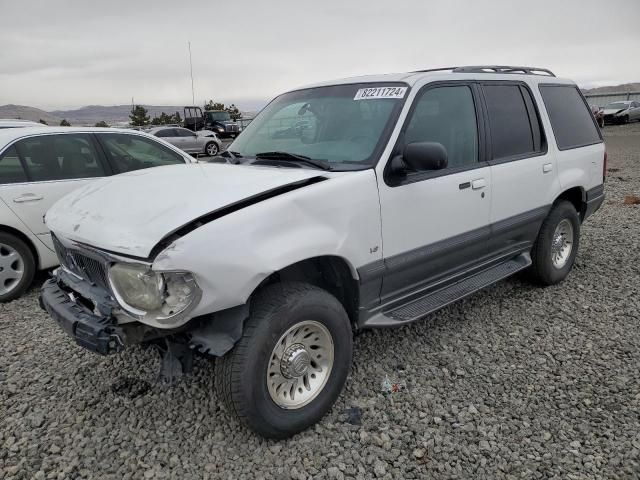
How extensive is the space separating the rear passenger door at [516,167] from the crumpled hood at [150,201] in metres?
1.72

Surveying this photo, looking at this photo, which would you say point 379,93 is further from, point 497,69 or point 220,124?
point 220,124

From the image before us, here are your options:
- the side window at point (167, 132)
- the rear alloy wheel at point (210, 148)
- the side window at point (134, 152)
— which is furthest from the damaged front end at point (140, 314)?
the rear alloy wheel at point (210, 148)

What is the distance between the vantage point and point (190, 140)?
21.5m

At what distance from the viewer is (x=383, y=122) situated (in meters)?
3.09

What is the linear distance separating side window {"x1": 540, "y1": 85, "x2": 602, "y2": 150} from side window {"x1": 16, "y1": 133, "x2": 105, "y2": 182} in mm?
4526

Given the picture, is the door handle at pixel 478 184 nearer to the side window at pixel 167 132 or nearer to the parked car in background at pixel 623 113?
the side window at pixel 167 132

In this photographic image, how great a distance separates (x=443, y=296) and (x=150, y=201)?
2079mm

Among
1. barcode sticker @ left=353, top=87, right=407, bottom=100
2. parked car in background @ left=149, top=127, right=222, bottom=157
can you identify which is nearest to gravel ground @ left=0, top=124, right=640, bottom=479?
barcode sticker @ left=353, top=87, right=407, bottom=100

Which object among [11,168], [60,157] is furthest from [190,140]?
[11,168]

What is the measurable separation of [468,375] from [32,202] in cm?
421

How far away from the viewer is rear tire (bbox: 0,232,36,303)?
14.9ft

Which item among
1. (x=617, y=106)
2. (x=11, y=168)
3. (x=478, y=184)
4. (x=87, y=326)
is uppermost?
(x=617, y=106)

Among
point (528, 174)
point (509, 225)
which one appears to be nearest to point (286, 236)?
point (509, 225)

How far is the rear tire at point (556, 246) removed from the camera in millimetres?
4445
